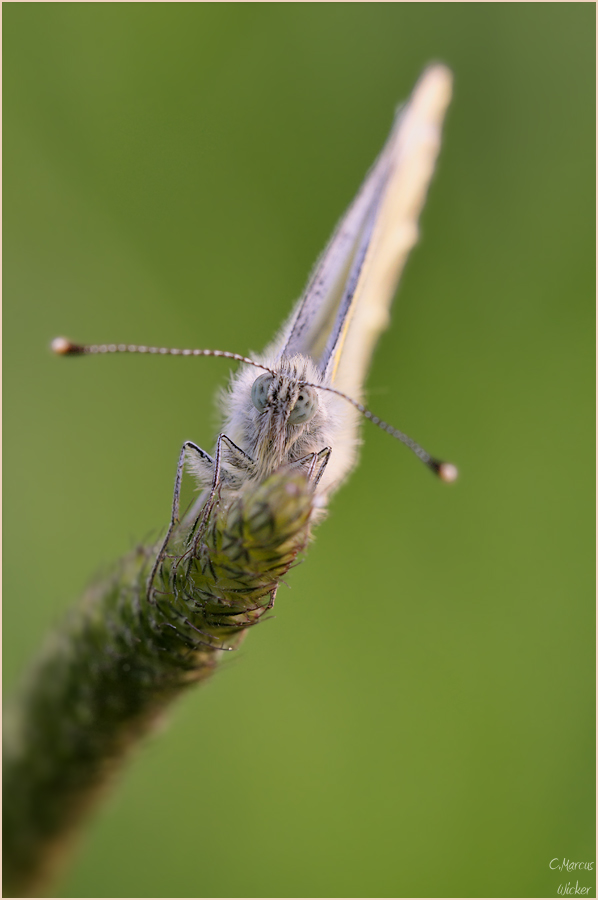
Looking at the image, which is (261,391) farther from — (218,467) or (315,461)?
(218,467)

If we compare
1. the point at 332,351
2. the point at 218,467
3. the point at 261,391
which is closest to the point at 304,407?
the point at 261,391

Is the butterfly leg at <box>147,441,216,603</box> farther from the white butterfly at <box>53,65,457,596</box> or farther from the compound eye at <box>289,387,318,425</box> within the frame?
the compound eye at <box>289,387,318,425</box>

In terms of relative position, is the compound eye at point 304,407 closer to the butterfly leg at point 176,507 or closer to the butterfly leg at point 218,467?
the butterfly leg at point 218,467

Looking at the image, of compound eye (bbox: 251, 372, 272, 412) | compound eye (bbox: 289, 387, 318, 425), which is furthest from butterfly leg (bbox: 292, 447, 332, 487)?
compound eye (bbox: 251, 372, 272, 412)

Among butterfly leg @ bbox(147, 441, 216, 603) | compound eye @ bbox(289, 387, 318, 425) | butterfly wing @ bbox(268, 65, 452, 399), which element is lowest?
butterfly leg @ bbox(147, 441, 216, 603)

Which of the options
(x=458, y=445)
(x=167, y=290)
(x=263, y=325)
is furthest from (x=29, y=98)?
(x=458, y=445)

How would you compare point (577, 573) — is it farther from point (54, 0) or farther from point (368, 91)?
point (54, 0)
